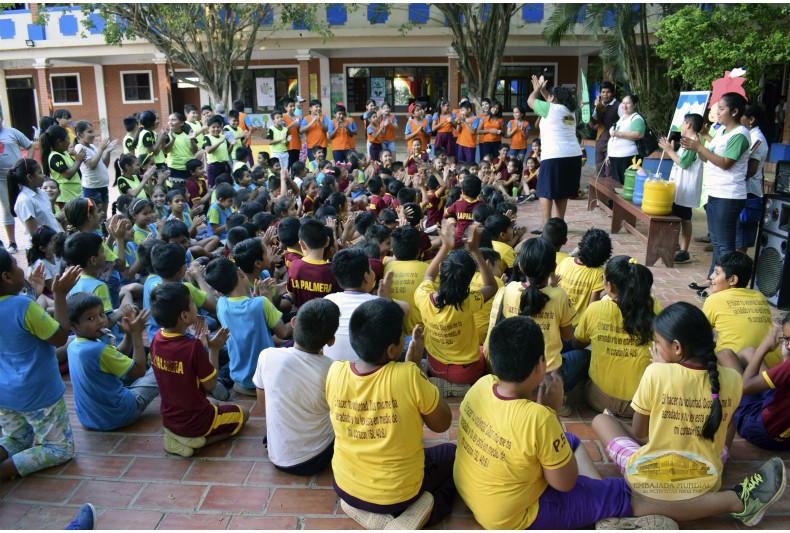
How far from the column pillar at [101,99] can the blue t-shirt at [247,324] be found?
19473 mm

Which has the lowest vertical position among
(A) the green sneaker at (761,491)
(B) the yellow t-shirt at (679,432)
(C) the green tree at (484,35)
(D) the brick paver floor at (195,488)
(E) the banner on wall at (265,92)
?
(D) the brick paver floor at (195,488)

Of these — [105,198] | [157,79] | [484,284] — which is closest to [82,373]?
[484,284]

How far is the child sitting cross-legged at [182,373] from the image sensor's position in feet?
9.62

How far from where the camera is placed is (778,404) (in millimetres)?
2859

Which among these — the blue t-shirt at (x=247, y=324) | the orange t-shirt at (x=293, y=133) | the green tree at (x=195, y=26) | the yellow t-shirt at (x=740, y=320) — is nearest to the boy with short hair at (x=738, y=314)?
the yellow t-shirt at (x=740, y=320)

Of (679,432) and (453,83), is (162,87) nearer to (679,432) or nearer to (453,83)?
A: (453,83)

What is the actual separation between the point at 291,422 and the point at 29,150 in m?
6.65

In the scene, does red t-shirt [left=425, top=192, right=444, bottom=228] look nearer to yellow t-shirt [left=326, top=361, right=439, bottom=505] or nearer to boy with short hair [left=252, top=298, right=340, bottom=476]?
boy with short hair [left=252, top=298, right=340, bottom=476]

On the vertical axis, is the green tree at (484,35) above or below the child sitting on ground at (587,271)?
above

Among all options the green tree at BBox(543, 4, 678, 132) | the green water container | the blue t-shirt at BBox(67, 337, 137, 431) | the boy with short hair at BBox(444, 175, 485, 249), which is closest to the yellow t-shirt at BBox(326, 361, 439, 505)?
the blue t-shirt at BBox(67, 337, 137, 431)

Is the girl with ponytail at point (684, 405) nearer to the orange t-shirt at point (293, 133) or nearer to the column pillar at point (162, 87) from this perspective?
the orange t-shirt at point (293, 133)

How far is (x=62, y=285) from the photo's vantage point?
294 centimetres

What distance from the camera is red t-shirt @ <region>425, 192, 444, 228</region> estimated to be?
6895 mm

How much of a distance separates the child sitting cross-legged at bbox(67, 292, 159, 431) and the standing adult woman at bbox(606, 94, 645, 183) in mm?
6283
